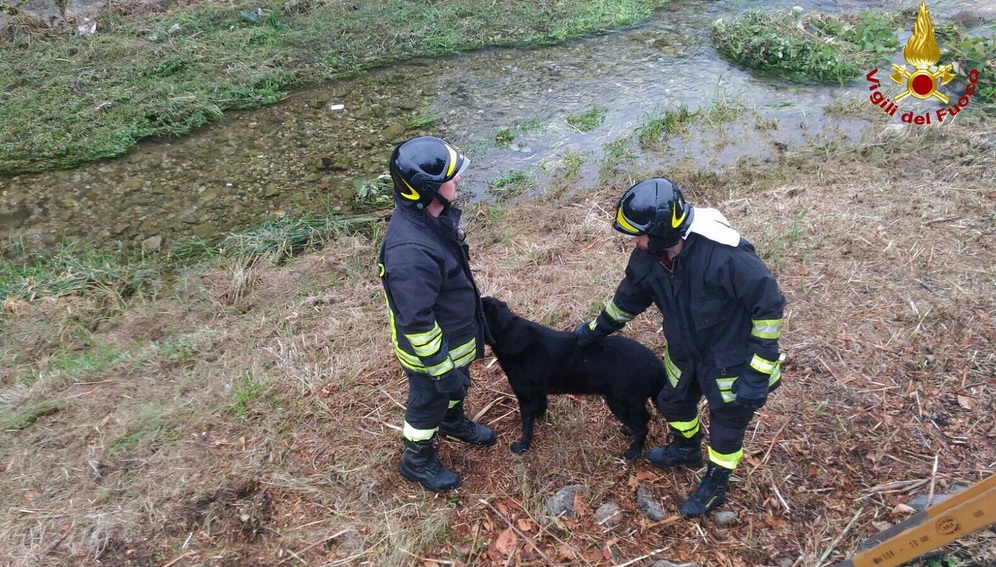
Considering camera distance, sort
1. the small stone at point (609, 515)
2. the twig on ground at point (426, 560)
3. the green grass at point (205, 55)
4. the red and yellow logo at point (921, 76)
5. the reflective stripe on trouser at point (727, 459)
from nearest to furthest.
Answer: the reflective stripe on trouser at point (727, 459) < the twig on ground at point (426, 560) < the small stone at point (609, 515) < the red and yellow logo at point (921, 76) < the green grass at point (205, 55)

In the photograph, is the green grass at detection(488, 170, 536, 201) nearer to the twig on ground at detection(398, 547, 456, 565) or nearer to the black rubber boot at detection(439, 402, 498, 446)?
the black rubber boot at detection(439, 402, 498, 446)

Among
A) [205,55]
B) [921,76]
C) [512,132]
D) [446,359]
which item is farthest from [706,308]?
[205,55]

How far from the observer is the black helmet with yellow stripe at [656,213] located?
2857 mm

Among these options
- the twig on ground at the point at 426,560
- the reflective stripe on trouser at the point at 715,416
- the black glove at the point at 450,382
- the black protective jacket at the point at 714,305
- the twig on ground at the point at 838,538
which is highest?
the black protective jacket at the point at 714,305

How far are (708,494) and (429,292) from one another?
2084mm

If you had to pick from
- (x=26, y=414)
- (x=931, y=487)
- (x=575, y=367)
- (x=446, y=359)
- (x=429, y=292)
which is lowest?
(x=26, y=414)

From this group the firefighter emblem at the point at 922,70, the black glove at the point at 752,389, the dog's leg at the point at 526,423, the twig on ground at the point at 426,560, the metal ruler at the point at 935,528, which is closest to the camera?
the metal ruler at the point at 935,528

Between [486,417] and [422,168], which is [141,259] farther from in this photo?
[422,168]

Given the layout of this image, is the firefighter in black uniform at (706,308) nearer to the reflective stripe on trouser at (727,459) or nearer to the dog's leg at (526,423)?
the reflective stripe on trouser at (727,459)

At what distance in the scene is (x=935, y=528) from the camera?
2332 millimetres

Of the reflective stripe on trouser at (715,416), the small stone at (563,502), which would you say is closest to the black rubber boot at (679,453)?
the reflective stripe on trouser at (715,416)

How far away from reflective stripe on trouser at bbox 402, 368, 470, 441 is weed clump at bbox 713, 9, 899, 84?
8.69 meters

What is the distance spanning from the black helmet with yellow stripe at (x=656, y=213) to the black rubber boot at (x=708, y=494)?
1453mm

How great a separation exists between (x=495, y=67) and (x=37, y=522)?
30.0 ft
